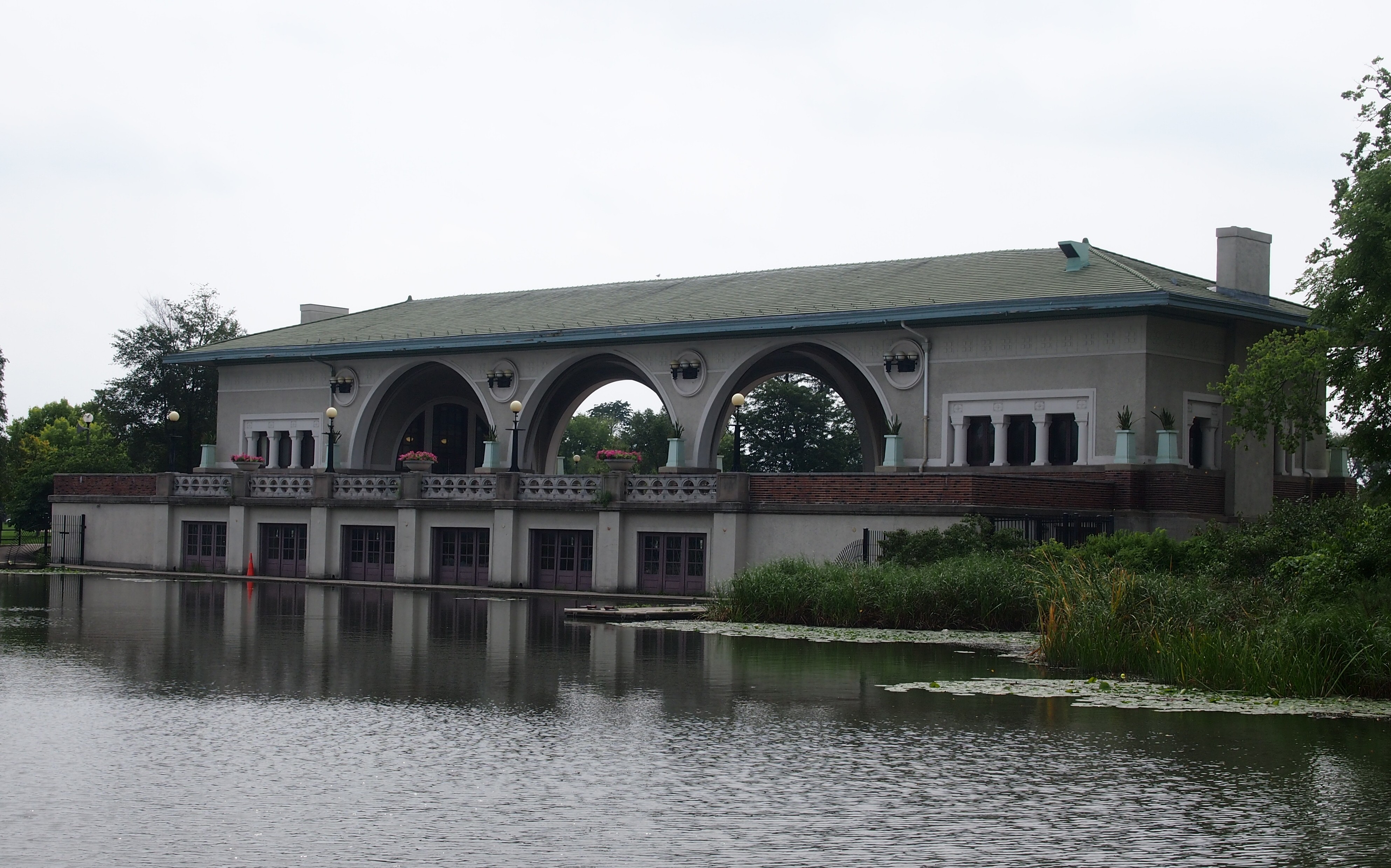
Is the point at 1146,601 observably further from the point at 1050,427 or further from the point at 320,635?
the point at 1050,427

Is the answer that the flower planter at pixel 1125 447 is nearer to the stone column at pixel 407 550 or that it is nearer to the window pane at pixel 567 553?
the window pane at pixel 567 553

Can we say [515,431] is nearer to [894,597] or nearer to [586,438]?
[894,597]

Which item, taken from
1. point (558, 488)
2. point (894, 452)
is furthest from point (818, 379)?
point (558, 488)

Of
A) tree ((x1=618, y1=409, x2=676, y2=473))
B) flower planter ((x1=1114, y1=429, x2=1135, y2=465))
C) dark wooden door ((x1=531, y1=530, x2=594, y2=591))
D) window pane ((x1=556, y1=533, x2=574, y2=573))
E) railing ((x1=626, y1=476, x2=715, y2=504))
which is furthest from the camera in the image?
tree ((x1=618, y1=409, x2=676, y2=473))

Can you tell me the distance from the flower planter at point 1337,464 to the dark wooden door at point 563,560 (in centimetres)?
2117

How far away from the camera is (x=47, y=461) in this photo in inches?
3403

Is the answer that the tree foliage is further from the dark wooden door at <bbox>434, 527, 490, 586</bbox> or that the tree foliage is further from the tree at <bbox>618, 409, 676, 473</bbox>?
the dark wooden door at <bbox>434, 527, 490, 586</bbox>

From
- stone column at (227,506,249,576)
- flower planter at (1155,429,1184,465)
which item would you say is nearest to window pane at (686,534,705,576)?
flower planter at (1155,429,1184,465)

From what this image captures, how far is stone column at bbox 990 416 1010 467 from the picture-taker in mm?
42594

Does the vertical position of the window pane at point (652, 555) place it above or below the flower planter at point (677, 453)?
below

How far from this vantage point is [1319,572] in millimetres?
22328

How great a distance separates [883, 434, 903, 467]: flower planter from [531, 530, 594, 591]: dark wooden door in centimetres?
844

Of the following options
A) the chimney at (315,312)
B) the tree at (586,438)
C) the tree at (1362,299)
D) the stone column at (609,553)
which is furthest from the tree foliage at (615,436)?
the tree at (1362,299)

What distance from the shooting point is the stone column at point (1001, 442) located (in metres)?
42.6
